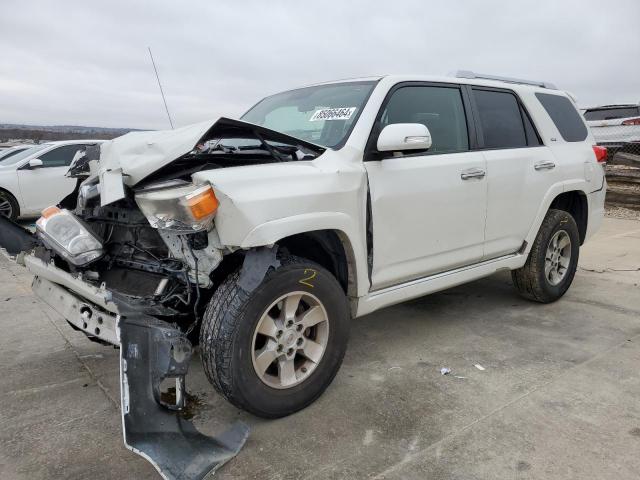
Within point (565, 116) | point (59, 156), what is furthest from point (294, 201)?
point (59, 156)

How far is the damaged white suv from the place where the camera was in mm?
2447

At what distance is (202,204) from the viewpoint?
2.32 metres

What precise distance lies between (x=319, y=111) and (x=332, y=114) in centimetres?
16

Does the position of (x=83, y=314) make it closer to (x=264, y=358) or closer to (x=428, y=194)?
(x=264, y=358)

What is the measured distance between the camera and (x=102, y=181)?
100 inches

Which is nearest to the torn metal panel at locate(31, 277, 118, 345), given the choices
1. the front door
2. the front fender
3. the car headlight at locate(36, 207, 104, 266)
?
the car headlight at locate(36, 207, 104, 266)

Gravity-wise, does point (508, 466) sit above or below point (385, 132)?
below

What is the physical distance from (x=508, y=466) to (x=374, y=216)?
143 cm

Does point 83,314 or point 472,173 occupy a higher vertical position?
point 472,173

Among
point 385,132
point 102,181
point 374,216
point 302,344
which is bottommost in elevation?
point 302,344

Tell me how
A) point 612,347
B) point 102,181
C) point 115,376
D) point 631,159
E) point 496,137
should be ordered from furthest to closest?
point 631,159 < point 496,137 < point 612,347 < point 115,376 < point 102,181

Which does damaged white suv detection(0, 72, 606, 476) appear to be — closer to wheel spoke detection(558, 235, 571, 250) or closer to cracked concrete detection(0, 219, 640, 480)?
cracked concrete detection(0, 219, 640, 480)

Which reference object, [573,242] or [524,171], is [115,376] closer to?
[524,171]

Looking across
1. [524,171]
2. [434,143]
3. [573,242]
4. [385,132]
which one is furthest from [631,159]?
[385,132]
